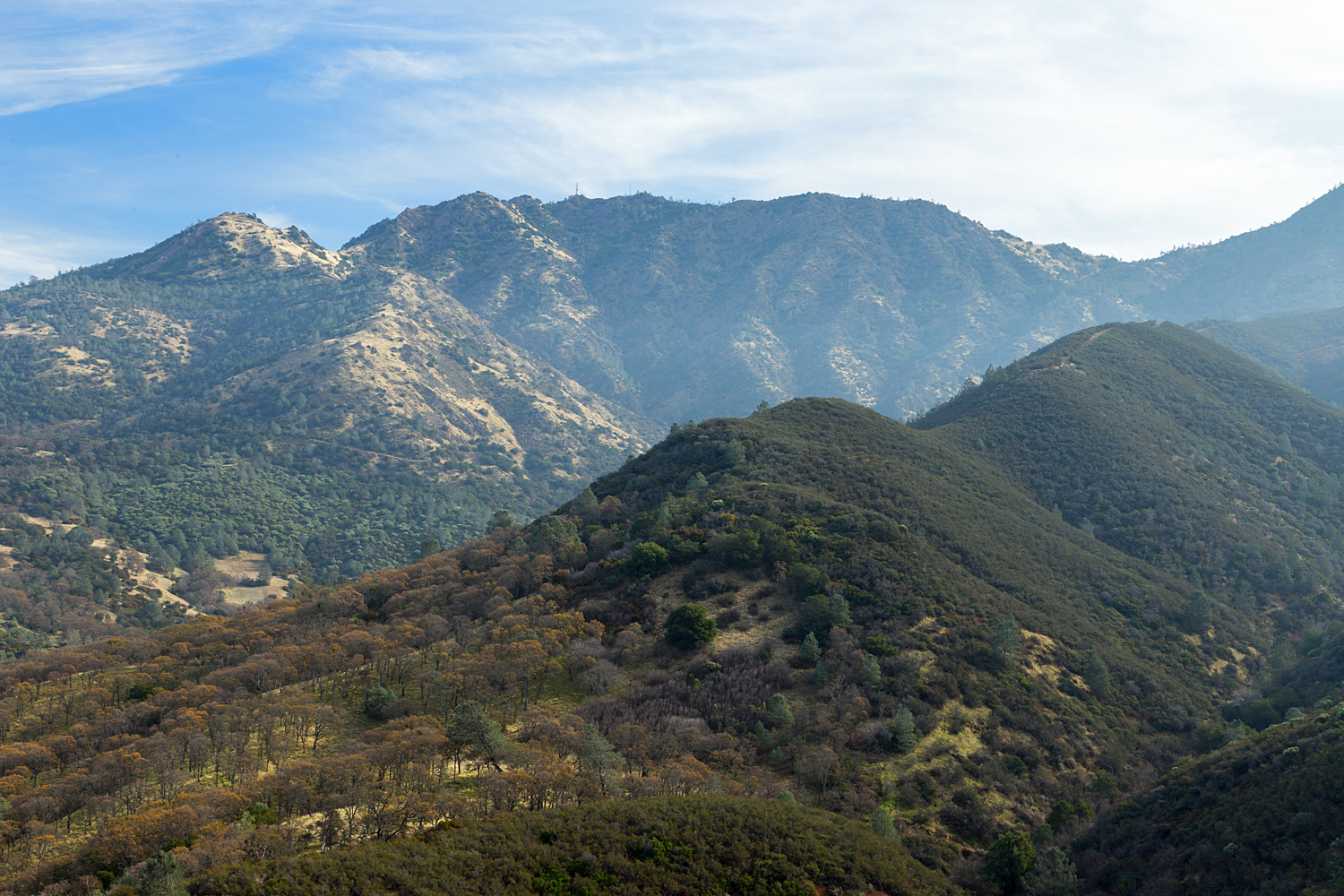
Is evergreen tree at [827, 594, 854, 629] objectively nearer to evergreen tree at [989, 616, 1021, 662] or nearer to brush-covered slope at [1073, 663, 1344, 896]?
evergreen tree at [989, 616, 1021, 662]

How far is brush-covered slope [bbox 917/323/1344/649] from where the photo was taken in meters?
82.4

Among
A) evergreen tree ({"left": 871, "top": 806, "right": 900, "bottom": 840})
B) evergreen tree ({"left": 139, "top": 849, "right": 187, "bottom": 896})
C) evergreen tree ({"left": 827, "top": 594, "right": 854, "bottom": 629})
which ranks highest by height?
evergreen tree ({"left": 139, "top": 849, "right": 187, "bottom": 896})

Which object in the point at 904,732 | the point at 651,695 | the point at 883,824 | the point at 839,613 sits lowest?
the point at 883,824

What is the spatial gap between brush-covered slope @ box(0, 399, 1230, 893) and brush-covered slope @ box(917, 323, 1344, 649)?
10.7 metres

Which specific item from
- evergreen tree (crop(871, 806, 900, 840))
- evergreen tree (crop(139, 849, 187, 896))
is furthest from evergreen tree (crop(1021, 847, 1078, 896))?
evergreen tree (crop(139, 849, 187, 896))

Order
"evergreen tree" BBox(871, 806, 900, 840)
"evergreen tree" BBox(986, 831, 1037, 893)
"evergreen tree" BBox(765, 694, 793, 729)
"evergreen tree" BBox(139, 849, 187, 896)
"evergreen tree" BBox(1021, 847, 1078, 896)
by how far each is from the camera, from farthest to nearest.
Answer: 1. "evergreen tree" BBox(765, 694, 793, 729)
2. "evergreen tree" BBox(871, 806, 900, 840)
3. "evergreen tree" BBox(986, 831, 1037, 893)
4. "evergreen tree" BBox(1021, 847, 1078, 896)
5. "evergreen tree" BBox(139, 849, 187, 896)

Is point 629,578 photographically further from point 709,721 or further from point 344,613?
point 344,613

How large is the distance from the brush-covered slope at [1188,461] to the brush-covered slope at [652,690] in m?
10.7

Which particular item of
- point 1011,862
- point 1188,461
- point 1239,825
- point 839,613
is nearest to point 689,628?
point 839,613

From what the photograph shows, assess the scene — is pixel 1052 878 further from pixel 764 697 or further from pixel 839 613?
pixel 839 613

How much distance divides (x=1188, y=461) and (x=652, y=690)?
336 ft

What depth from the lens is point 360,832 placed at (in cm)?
2942

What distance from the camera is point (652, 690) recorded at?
47.6 metres

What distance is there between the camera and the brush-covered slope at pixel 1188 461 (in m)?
82.4
